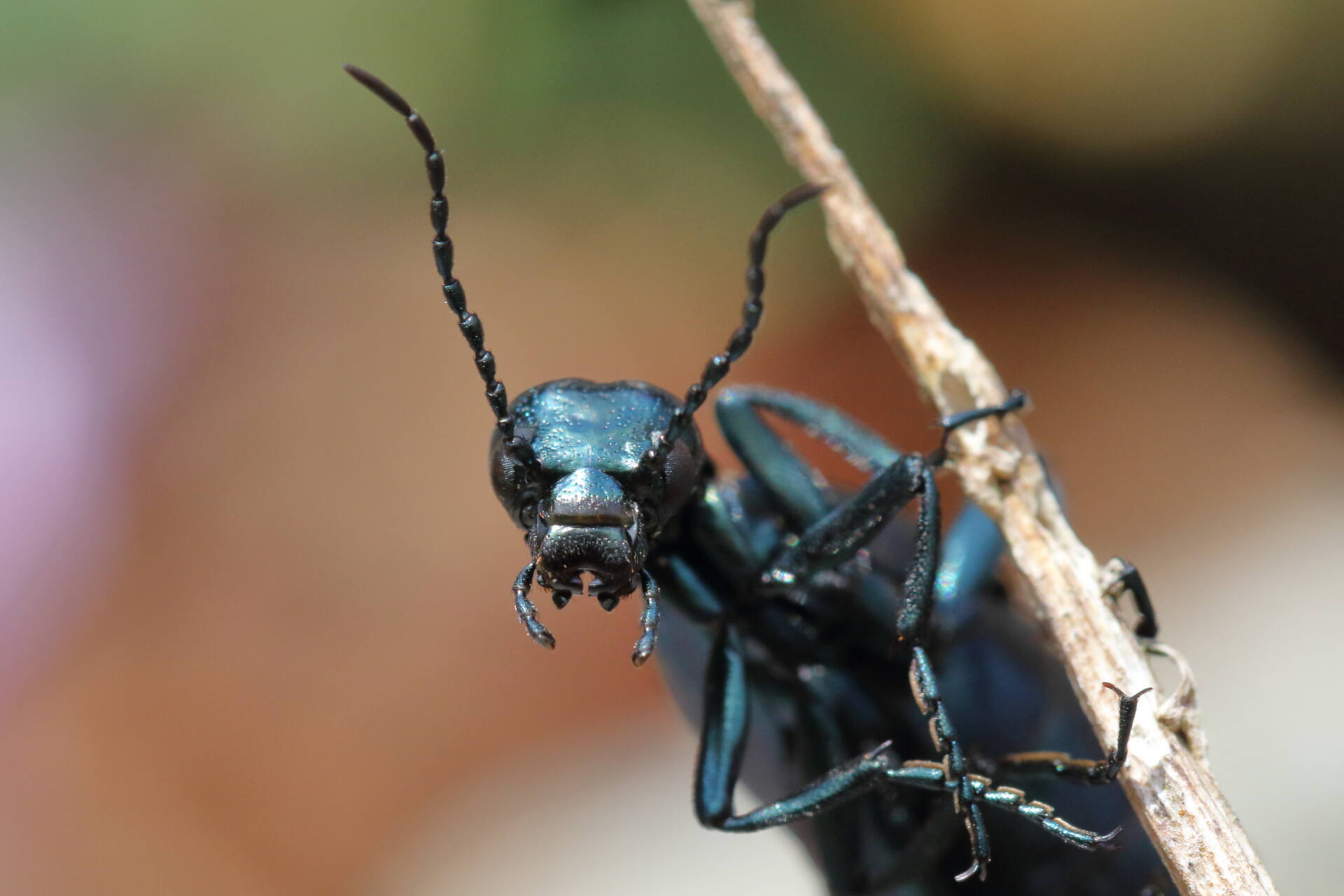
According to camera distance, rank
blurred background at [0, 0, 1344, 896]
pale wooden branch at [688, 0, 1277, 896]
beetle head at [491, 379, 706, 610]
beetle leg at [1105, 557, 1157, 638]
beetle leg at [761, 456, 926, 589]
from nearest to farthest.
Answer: pale wooden branch at [688, 0, 1277, 896] < beetle head at [491, 379, 706, 610] < beetle leg at [1105, 557, 1157, 638] < beetle leg at [761, 456, 926, 589] < blurred background at [0, 0, 1344, 896]

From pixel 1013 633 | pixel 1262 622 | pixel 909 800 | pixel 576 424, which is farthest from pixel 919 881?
pixel 1262 622

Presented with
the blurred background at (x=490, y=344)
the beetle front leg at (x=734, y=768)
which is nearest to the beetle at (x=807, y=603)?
the beetle front leg at (x=734, y=768)

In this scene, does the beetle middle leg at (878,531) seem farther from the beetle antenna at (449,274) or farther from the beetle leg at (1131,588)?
the beetle antenna at (449,274)

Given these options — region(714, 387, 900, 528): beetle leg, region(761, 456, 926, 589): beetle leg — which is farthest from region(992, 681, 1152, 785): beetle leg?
region(714, 387, 900, 528): beetle leg

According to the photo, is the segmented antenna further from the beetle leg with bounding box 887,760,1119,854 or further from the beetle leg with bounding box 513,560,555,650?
the beetle leg with bounding box 887,760,1119,854

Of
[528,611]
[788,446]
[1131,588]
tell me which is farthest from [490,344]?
[1131,588]
